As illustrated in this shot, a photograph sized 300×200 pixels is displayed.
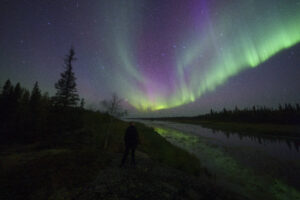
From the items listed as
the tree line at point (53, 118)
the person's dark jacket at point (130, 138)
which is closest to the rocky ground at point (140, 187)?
the person's dark jacket at point (130, 138)

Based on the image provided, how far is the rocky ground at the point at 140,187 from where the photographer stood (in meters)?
5.30

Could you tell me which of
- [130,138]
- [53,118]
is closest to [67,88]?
[53,118]

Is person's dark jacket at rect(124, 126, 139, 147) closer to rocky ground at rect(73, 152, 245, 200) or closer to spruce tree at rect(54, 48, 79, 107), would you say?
rocky ground at rect(73, 152, 245, 200)

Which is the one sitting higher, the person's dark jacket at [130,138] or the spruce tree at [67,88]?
the spruce tree at [67,88]

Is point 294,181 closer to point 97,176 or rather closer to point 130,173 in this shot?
point 130,173

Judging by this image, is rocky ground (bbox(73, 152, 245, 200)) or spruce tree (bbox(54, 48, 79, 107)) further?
spruce tree (bbox(54, 48, 79, 107))

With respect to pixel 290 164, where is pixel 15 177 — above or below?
above

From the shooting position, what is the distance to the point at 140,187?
6.06 metres

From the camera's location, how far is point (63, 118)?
75.0 feet

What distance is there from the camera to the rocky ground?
5.30 meters

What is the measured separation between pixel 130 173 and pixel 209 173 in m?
8.19

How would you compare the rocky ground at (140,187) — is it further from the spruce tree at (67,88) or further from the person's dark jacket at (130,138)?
the spruce tree at (67,88)

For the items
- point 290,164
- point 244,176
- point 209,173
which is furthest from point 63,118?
point 290,164

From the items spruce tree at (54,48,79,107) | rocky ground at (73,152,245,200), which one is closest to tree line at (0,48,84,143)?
spruce tree at (54,48,79,107)
